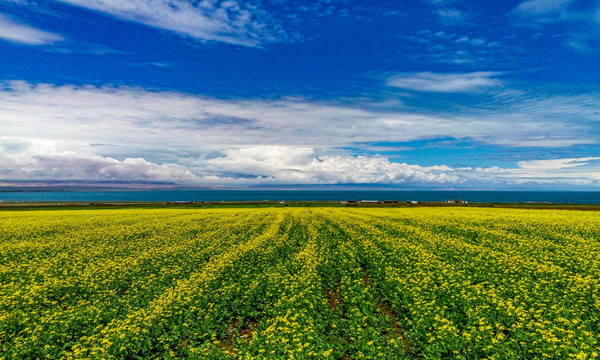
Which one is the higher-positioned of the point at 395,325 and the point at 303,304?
the point at 303,304

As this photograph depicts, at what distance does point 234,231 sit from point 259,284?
2324cm

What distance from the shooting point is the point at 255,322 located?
14.0m

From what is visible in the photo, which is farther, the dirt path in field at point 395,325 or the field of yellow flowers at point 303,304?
the dirt path in field at point 395,325

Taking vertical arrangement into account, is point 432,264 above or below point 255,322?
above

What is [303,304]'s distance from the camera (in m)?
14.0

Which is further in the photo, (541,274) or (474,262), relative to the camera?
(474,262)

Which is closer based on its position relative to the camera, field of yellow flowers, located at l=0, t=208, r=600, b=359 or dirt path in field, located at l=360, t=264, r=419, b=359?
field of yellow flowers, located at l=0, t=208, r=600, b=359

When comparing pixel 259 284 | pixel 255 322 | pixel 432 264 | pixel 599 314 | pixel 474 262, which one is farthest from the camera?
pixel 474 262

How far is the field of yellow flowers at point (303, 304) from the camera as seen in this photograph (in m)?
10.4

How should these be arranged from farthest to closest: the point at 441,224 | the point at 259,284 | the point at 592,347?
the point at 441,224, the point at 259,284, the point at 592,347

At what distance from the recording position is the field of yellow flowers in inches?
408

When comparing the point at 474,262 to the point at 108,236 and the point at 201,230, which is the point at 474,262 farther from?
the point at 108,236

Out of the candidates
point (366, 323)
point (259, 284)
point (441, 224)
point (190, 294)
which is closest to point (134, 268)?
point (190, 294)

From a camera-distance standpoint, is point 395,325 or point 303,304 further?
point 303,304
